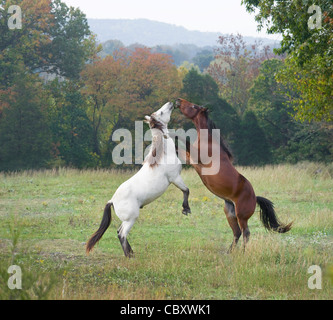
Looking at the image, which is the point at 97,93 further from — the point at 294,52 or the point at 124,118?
the point at 294,52

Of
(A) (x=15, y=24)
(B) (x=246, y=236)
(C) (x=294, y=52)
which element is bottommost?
(B) (x=246, y=236)

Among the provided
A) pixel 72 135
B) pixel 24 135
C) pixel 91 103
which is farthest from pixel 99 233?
pixel 91 103

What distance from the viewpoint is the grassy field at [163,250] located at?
19.8 feet

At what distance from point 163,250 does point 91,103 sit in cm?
2121

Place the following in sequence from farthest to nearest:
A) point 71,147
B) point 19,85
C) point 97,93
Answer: point 97,93 < point 71,147 < point 19,85

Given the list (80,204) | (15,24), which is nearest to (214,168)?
(80,204)

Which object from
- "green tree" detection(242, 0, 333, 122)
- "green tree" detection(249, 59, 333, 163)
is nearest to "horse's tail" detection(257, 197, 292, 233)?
"green tree" detection(242, 0, 333, 122)

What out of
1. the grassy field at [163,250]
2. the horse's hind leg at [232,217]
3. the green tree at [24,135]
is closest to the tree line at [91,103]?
the green tree at [24,135]

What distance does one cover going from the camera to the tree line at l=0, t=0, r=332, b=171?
2289 cm

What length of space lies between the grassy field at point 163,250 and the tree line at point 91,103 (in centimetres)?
688

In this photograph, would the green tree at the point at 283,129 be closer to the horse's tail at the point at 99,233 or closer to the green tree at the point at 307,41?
the green tree at the point at 307,41

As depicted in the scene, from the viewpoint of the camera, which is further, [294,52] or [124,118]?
[124,118]

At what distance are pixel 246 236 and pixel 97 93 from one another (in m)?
21.2

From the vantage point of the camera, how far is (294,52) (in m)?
11.2
